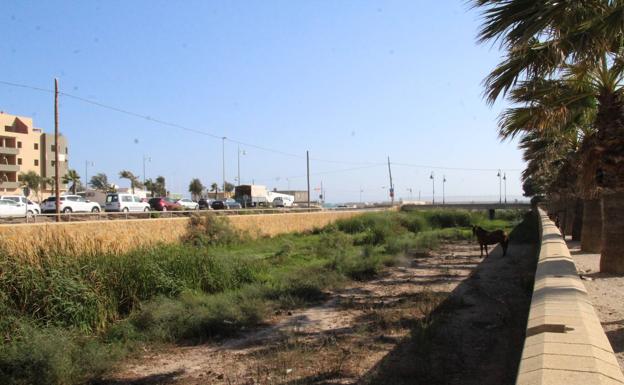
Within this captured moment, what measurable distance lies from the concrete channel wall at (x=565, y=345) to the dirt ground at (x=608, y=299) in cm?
105

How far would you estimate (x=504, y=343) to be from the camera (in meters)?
8.09

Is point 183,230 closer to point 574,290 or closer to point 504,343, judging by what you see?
point 504,343

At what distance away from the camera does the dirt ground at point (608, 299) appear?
675 centimetres

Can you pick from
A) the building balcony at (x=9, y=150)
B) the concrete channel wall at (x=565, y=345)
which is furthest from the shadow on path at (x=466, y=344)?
the building balcony at (x=9, y=150)

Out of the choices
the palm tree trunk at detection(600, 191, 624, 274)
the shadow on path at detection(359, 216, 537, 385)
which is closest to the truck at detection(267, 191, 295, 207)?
the shadow on path at detection(359, 216, 537, 385)

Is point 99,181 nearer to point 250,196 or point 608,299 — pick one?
point 250,196

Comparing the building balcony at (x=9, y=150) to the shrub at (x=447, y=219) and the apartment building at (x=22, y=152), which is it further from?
the shrub at (x=447, y=219)

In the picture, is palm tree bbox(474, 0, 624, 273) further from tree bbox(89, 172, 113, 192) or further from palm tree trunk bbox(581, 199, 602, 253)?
tree bbox(89, 172, 113, 192)

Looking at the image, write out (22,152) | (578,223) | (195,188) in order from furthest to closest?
1. (195,188)
2. (22,152)
3. (578,223)

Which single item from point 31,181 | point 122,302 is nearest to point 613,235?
point 122,302

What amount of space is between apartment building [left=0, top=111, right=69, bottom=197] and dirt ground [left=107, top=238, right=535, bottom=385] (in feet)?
241

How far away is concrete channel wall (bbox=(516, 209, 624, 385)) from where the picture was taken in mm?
3123

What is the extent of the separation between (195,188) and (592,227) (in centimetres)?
10520

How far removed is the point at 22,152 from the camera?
78.9 meters
